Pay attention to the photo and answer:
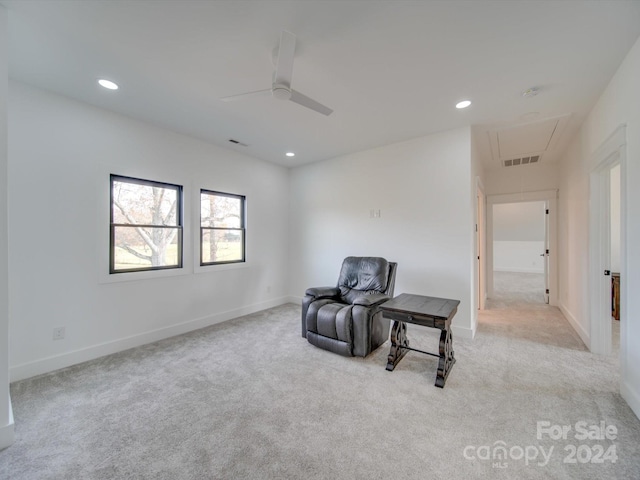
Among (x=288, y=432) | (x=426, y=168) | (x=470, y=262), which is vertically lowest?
(x=288, y=432)

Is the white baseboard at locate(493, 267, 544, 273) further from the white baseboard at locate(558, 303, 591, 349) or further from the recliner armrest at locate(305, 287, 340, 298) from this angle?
the recliner armrest at locate(305, 287, 340, 298)

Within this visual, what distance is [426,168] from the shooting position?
366 cm

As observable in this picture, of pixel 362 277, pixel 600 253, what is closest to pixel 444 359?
pixel 362 277

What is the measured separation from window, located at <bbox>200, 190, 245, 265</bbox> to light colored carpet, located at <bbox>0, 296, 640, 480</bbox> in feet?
4.95

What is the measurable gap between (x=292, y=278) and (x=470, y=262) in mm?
3094

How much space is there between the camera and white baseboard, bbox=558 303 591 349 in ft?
10.1

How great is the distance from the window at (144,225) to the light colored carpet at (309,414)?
1061mm

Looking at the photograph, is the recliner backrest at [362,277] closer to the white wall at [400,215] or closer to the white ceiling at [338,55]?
the white wall at [400,215]

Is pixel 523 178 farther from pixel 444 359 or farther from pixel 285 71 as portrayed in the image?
pixel 285 71

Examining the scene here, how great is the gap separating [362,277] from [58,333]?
3283 mm

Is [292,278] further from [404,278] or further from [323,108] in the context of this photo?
[323,108]

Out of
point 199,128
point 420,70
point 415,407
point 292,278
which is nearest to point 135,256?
point 199,128

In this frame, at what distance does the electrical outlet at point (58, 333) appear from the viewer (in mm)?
2611

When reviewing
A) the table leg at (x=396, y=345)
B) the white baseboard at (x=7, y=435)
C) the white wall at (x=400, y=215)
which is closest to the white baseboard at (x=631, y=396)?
the white wall at (x=400, y=215)
